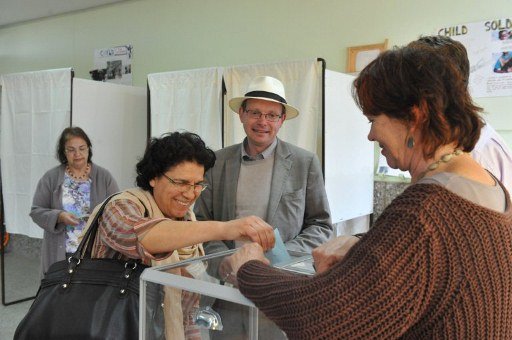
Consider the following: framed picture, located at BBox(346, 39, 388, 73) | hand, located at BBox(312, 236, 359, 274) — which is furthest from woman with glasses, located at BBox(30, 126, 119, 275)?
hand, located at BBox(312, 236, 359, 274)

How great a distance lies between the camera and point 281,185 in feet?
7.28

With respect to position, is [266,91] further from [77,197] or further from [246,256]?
[77,197]

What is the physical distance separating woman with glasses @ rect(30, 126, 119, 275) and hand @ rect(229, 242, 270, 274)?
2.34 meters

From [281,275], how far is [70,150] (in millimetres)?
2793

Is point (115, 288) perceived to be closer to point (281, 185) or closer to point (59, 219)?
point (281, 185)

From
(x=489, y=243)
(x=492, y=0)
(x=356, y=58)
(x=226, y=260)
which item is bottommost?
(x=226, y=260)

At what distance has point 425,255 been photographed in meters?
0.71

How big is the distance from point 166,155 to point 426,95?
36.7 inches

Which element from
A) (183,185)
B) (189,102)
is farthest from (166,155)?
(189,102)

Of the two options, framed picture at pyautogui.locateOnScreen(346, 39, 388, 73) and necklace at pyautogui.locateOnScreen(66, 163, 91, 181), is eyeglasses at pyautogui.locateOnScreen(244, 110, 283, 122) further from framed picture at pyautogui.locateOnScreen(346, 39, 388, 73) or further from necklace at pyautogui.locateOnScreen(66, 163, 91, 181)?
framed picture at pyautogui.locateOnScreen(346, 39, 388, 73)

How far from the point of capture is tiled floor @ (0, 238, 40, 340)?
3.83 meters

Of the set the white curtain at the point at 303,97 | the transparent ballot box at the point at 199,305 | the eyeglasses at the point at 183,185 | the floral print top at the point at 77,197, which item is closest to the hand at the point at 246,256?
the transparent ballot box at the point at 199,305

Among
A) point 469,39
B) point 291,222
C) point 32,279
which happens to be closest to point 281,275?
point 291,222

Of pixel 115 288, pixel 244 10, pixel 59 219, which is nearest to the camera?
pixel 115 288
